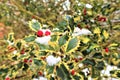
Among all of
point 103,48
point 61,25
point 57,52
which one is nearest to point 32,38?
point 57,52

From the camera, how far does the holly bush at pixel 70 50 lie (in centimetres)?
148

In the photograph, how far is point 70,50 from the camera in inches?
57.2

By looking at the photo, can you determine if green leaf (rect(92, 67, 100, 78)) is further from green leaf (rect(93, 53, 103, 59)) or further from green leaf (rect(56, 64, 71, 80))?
A: green leaf (rect(56, 64, 71, 80))

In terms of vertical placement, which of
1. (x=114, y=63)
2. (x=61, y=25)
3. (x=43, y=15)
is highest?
(x=43, y=15)

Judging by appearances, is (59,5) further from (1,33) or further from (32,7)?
(1,33)

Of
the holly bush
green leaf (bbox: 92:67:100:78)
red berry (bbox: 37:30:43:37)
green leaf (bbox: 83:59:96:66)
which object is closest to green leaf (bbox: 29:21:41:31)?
the holly bush

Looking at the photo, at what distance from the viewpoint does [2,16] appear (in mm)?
4074

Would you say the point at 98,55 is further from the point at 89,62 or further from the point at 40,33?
the point at 40,33

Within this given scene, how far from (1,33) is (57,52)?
164 inches

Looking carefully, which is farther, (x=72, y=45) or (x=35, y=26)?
(x=35, y=26)

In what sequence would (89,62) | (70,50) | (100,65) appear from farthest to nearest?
(100,65) < (89,62) < (70,50)

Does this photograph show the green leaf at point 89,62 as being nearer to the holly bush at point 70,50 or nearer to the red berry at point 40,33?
the holly bush at point 70,50

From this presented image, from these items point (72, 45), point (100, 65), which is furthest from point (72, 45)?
point (100, 65)

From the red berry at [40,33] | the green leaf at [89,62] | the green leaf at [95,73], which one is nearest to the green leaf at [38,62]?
the red berry at [40,33]
